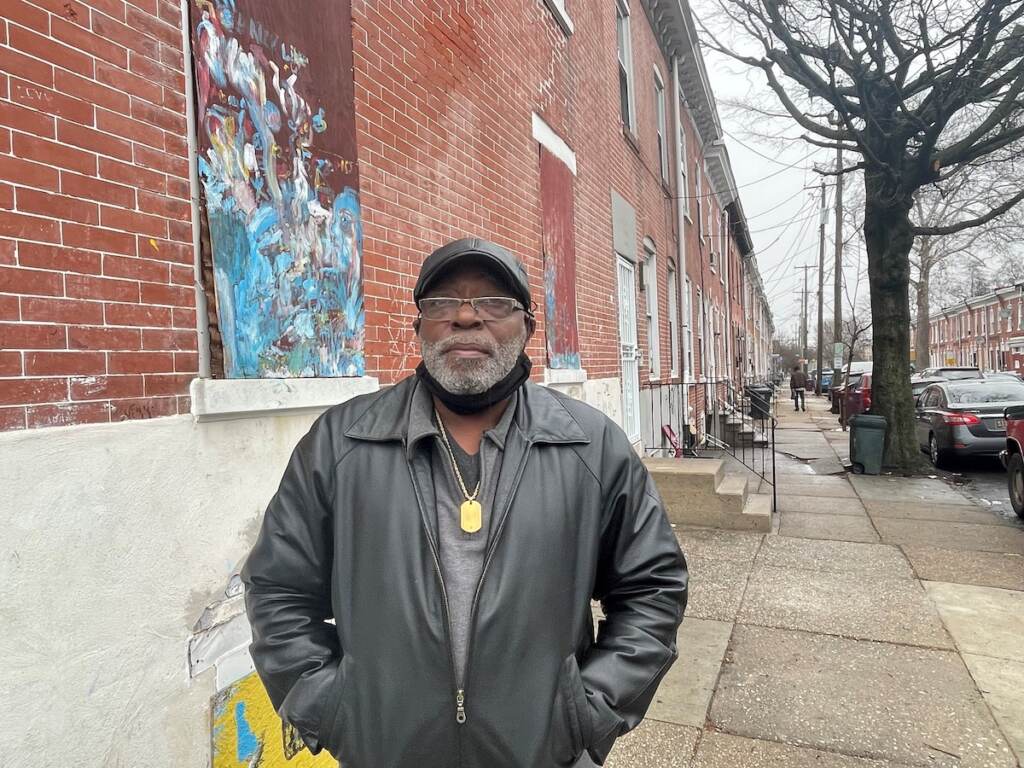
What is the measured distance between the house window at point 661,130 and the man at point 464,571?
37.6 ft

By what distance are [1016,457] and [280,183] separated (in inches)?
347

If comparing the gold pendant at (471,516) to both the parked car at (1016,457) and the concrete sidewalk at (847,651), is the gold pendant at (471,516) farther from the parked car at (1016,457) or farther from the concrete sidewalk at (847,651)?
the parked car at (1016,457)

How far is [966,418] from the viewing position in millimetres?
10453

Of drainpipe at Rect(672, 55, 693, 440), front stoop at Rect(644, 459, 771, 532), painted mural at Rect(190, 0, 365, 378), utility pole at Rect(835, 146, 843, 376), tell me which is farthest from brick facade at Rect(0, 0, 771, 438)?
utility pole at Rect(835, 146, 843, 376)

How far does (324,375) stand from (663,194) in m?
10.5

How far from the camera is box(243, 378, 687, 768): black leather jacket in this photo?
1451mm

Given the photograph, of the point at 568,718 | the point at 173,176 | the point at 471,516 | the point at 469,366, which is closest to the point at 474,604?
the point at 471,516

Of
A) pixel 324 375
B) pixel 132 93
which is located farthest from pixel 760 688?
pixel 132 93

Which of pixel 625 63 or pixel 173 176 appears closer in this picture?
pixel 173 176

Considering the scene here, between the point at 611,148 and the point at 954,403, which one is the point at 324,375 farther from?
the point at 954,403

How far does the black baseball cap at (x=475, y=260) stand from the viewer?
1798 millimetres

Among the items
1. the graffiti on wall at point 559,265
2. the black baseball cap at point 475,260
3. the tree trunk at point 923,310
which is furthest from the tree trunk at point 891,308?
the tree trunk at point 923,310

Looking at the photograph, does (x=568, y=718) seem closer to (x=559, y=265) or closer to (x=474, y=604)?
(x=474, y=604)

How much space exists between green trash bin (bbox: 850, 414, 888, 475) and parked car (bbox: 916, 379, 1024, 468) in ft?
3.57
